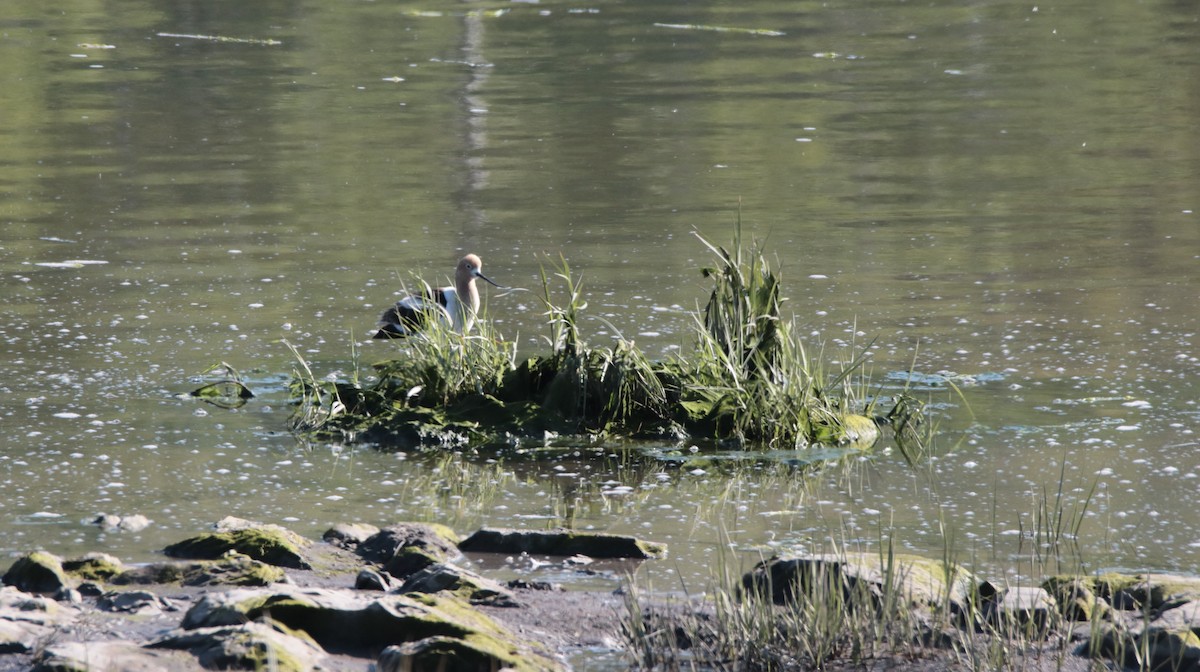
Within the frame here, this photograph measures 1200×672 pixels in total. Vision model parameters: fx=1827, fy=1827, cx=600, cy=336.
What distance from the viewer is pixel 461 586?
6773mm

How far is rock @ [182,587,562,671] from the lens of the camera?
604cm

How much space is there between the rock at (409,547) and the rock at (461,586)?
1.14 feet

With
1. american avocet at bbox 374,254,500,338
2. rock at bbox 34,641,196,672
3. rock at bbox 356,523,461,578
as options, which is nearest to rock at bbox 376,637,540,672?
rock at bbox 34,641,196,672

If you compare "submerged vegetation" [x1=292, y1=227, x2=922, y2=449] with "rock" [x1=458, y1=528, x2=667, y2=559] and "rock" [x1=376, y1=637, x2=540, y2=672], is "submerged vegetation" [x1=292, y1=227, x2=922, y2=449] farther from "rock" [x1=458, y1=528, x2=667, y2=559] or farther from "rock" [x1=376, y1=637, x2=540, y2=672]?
"rock" [x1=376, y1=637, x2=540, y2=672]

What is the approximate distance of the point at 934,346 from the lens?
1155cm

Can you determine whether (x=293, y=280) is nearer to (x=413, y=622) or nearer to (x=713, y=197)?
(x=713, y=197)

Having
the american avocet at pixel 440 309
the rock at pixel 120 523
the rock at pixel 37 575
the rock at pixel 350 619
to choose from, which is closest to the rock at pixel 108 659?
the rock at pixel 350 619

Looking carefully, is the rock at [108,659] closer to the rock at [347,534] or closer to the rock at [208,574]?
the rock at [208,574]

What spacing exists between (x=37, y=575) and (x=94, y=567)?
30 cm

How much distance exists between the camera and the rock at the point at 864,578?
609 centimetres

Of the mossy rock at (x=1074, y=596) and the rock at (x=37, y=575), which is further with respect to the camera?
the rock at (x=37, y=575)

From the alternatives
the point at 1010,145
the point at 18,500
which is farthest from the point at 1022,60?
the point at 18,500

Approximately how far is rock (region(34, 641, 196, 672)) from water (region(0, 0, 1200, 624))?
203 cm

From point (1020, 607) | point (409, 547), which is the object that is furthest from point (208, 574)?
point (1020, 607)
